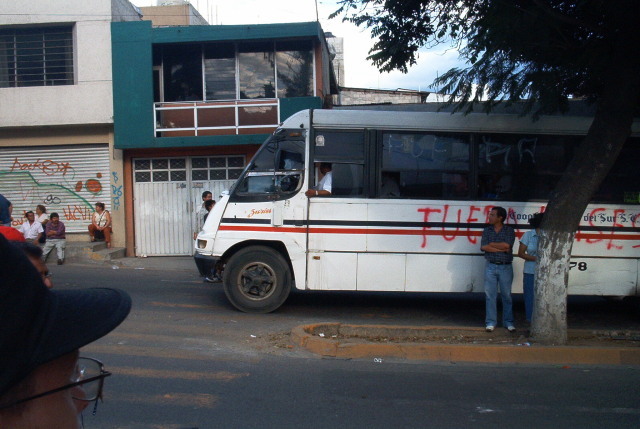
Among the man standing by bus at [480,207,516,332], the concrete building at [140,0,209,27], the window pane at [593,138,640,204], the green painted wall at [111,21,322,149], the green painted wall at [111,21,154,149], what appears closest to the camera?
the man standing by bus at [480,207,516,332]

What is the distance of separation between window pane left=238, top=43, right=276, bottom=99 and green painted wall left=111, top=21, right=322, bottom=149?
786 mm

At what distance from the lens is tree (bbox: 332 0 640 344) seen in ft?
23.6

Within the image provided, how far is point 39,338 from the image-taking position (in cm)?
184

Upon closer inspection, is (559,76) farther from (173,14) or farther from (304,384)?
(173,14)

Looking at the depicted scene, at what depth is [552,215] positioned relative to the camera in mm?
7512

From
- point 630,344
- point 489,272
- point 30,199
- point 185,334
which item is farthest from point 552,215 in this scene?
point 30,199

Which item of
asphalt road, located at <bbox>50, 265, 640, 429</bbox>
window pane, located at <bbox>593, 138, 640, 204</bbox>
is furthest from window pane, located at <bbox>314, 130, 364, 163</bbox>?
window pane, located at <bbox>593, 138, 640, 204</bbox>

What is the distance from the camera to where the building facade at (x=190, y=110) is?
1650 cm

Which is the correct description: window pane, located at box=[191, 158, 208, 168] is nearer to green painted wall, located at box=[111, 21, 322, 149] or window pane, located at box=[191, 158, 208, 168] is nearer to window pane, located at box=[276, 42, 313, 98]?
green painted wall, located at box=[111, 21, 322, 149]

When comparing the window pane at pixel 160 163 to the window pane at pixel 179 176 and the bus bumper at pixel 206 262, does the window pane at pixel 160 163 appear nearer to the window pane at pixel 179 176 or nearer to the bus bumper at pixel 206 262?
the window pane at pixel 179 176

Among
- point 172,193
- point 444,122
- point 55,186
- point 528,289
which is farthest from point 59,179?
point 528,289

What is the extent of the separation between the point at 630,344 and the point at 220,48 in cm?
1309

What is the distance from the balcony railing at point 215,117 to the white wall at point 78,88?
59.6 inches

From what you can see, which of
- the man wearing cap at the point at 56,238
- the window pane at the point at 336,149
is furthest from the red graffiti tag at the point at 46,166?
the window pane at the point at 336,149
